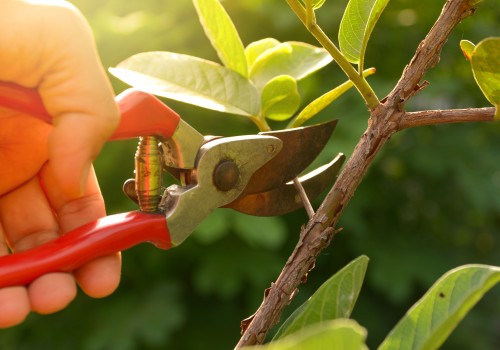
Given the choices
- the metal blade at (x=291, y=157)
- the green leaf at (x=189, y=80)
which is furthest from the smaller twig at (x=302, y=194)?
the green leaf at (x=189, y=80)

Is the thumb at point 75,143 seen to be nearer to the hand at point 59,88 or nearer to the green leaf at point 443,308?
the hand at point 59,88

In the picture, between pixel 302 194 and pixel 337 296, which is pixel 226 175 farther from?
pixel 337 296

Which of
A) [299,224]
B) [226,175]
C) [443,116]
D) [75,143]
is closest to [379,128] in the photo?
[443,116]

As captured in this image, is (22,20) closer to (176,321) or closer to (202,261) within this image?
(176,321)

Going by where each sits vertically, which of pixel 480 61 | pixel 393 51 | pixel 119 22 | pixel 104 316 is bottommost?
pixel 104 316

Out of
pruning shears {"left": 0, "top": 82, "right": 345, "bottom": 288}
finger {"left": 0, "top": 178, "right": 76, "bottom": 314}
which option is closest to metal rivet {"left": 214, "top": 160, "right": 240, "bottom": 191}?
pruning shears {"left": 0, "top": 82, "right": 345, "bottom": 288}

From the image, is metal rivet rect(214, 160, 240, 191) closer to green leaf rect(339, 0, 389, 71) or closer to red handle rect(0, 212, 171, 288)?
red handle rect(0, 212, 171, 288)

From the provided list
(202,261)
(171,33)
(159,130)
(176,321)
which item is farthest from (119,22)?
(159,130)
